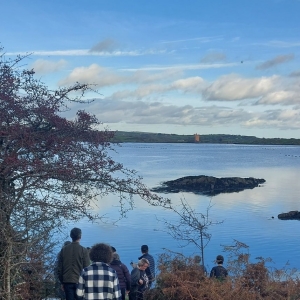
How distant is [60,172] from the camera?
262 inches

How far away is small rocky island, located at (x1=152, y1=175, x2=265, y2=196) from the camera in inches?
2003

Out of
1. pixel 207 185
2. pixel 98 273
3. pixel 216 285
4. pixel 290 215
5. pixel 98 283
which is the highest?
pixel 98 273

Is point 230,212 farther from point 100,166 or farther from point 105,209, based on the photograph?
point 100,166

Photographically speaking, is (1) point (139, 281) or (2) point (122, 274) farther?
(1) point (139, 281)

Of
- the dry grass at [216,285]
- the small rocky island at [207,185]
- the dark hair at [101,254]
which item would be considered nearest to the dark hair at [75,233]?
the dry grass at [216,285]

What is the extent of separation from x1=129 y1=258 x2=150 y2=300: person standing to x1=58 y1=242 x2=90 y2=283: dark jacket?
3.80 feet

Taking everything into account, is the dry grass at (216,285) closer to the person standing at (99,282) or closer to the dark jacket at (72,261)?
the dark jacket at (72,261)

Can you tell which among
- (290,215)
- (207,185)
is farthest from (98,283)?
(207,185)

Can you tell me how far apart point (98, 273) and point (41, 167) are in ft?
6.49

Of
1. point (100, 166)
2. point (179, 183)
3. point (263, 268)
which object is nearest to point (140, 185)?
point (100, 166)

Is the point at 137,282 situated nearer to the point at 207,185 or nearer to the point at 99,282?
the point at 99,282

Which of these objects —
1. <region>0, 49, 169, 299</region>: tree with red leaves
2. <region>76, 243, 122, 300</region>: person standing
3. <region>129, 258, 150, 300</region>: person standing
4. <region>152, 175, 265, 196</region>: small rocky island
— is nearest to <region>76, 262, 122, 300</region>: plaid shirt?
<region>76, 243, 122, 300</region>: person standing

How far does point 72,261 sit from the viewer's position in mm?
7363

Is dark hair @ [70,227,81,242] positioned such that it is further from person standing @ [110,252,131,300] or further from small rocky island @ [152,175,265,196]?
small rocky island @ [152,175,265,196]
